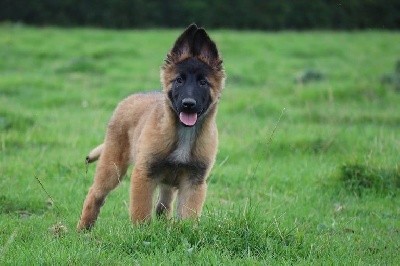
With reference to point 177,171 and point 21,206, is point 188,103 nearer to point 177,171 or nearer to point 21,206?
point 177,171

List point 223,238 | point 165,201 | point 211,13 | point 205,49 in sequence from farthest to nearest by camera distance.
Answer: point 211,13, point 165,201, point 205,49, point 223,238

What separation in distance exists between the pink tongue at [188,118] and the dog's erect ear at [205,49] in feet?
1.82

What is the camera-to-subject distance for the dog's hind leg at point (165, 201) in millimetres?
7180

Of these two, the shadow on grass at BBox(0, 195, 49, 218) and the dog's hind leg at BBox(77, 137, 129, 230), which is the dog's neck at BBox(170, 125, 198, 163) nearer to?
the dog's hind leg at BBox(77, 137, 129, 230)

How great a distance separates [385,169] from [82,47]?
52.9ft

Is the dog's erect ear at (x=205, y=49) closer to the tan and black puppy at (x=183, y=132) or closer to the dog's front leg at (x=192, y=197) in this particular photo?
the tan and black puppy at (x=183, y=132)

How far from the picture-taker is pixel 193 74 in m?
6.39

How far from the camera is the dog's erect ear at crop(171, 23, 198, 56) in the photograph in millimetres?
6477

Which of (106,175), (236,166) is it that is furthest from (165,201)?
(236,166)

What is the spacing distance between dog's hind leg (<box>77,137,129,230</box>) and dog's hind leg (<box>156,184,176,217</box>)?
0.46 m

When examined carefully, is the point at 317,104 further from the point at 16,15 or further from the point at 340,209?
the point at 16,15

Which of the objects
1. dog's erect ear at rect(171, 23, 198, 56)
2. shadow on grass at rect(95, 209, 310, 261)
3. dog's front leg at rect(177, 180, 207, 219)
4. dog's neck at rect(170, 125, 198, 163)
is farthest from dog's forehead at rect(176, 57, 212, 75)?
shadow on grass at rect(95, 209, 310, 261)

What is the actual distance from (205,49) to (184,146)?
91 centimetres

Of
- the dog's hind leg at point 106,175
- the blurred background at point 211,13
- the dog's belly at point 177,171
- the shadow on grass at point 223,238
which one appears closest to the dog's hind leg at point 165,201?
the dog's hind leg at point 106,175
